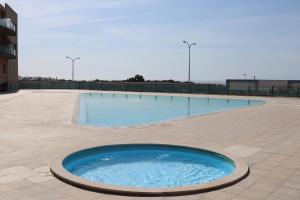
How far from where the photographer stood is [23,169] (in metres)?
6.21

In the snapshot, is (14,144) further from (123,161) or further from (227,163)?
(227,163)

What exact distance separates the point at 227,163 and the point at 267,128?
529 cm

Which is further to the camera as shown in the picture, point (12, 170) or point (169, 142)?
point (169, 142)

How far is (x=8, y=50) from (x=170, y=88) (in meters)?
18.5

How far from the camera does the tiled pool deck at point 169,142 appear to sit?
517cm

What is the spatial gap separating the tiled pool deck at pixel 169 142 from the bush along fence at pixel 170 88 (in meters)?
20.5

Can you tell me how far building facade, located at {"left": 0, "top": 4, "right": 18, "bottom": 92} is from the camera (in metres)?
35.0

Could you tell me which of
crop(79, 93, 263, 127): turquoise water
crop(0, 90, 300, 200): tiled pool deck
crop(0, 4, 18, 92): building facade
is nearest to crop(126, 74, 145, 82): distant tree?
crop(0, 4, 18, 92): building facade

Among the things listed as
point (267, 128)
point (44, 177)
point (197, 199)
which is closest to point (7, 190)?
point (44, 177)

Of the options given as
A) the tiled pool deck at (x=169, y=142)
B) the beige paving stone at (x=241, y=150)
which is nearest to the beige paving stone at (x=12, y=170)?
the tiled pool deck at (x=169, y=142)

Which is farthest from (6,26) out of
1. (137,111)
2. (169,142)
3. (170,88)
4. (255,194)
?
(255,194)

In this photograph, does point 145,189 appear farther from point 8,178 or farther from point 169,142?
point 169,142

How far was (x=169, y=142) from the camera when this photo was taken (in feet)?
30.0

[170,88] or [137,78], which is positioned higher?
[137,78]
